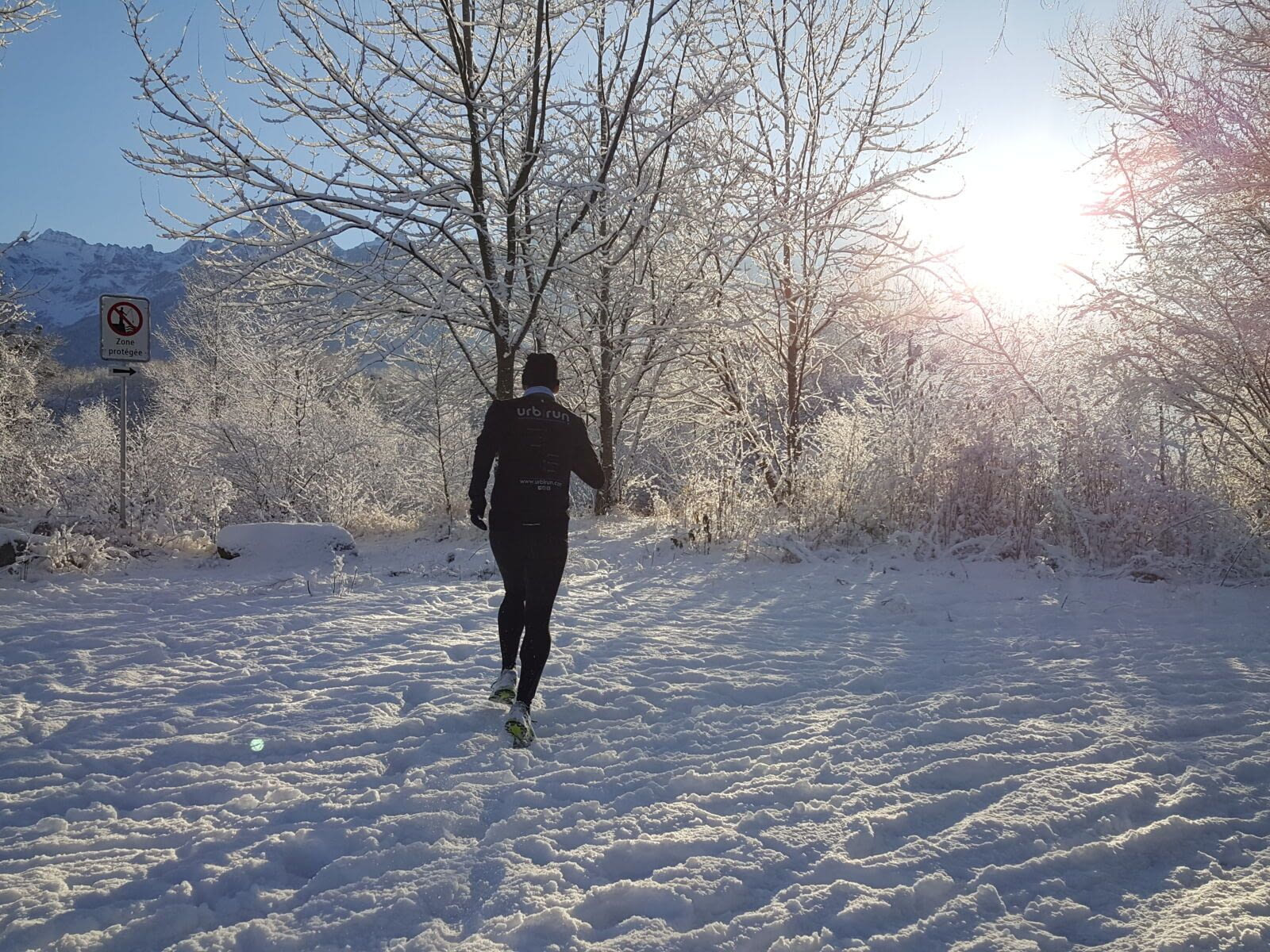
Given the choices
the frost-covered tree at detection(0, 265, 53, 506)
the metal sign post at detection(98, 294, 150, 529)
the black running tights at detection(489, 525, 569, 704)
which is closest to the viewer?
the black running tights at detection(489, 525, 569, 704)

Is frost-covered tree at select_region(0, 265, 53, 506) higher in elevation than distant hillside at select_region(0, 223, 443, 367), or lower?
lower

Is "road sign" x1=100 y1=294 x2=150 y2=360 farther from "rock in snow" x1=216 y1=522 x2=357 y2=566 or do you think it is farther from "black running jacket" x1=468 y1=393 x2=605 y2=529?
"black running jacket" x1=468 y1=393 x2=605 y2=529

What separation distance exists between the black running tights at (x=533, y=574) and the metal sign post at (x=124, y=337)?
7.33 meters

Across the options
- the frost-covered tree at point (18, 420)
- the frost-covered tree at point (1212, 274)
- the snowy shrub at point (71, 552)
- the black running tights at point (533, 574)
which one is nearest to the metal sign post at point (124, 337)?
the frost-covered tree at point (18, 420)

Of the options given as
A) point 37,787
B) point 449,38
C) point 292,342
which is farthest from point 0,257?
point 37,787

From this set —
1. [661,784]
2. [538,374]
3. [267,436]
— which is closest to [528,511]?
[538,374]

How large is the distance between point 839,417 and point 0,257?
1018 centimetres

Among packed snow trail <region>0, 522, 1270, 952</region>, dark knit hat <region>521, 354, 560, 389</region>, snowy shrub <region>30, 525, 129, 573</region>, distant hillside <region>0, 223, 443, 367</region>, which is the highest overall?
distant hillside <region>0, 223, 443, 367</region>

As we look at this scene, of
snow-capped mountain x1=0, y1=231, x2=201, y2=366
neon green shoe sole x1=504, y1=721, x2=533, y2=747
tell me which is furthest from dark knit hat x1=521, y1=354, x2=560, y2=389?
snow-capped mountain x1=0, y1=231, x2=201, y2=366

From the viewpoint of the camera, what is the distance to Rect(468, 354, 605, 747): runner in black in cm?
319

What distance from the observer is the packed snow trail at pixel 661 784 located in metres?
1.79

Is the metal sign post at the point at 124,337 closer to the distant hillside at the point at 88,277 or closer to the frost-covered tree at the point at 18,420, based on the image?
the frost-covered tree at the point at 18,420

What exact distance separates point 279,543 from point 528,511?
18.9 feet

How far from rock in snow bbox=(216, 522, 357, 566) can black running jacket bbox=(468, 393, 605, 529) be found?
5.22 meters
